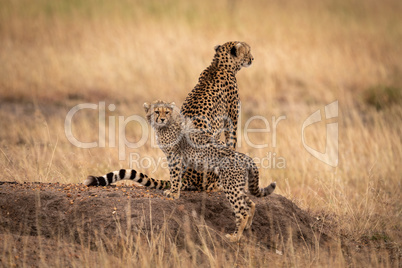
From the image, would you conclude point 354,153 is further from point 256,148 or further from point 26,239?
point 26,239

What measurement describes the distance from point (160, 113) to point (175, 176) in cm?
53

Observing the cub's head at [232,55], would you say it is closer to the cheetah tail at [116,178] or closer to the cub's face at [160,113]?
the cub's face at [160,113]

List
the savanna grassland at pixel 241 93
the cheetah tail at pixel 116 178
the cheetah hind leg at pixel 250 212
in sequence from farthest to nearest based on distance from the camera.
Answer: the savanna grassland at pixel 241 93 < the cheetah tail at pixel 116 178 < the cheetah hind leg at pixel 250 212

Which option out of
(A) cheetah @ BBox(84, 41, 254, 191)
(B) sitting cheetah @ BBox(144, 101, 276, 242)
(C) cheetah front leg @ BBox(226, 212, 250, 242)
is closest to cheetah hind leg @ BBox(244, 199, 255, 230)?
(B) sitting cheetah @ BBox(144, 101, 276, 242)

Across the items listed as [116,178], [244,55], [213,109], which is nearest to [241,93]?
[244,55]

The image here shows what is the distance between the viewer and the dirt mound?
4.32 m

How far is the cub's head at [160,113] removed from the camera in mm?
4926

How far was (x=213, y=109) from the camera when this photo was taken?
17.9ft

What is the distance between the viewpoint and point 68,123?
9047mm

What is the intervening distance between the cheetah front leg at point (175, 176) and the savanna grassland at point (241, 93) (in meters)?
0.62

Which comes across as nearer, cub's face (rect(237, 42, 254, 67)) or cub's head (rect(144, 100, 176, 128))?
cub's head (rect(144, 100, 176, 128))

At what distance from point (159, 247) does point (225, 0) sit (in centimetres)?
1255

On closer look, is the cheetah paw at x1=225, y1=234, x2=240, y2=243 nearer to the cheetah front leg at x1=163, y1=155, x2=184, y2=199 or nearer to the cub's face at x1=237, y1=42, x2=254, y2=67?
the cheetah front leg at x1=163, y1=155, x2=184, y2=199

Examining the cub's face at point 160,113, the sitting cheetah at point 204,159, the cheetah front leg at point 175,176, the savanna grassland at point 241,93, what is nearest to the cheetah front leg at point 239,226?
the sitting cheetah at point 204,159
